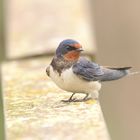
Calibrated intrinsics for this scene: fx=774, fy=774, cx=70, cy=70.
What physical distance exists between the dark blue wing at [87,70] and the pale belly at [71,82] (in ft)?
0.07

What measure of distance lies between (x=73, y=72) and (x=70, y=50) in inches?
4.4

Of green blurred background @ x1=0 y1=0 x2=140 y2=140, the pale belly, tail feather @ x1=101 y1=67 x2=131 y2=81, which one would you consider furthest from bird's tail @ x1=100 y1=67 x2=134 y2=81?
green blurred background @ x1=0 y1=0 x2=140 y2=140

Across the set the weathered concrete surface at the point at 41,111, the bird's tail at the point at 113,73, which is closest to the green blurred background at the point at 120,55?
the weathered concrete surface at the point at 41,111

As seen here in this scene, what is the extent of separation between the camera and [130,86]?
5957mm

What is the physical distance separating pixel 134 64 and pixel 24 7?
1022mm

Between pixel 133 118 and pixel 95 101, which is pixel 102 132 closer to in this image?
pixel 95 101

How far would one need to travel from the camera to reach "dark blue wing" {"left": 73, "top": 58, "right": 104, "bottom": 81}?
3699 millimetres

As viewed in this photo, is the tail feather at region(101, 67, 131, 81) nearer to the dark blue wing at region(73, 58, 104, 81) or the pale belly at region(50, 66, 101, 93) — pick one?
the dark blue wing at region(73, 58, 104, 81)

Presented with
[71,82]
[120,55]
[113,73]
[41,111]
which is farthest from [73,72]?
[120,55]

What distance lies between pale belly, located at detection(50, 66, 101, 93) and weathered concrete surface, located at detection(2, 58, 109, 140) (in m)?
0.07

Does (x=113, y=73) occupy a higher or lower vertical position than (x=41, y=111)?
lower

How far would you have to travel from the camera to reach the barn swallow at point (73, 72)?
3.62 metres

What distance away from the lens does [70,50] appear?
3717 millimetres

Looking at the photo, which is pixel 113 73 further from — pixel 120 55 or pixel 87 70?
pixel 120 55
